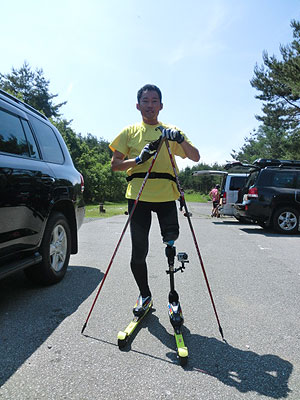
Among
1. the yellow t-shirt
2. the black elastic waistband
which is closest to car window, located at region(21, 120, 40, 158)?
the yellow t-shirt

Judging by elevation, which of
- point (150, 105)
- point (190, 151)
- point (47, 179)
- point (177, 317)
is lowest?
point (177, 317)

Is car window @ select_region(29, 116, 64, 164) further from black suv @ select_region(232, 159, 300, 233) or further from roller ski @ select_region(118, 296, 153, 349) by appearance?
black suv @ select_region(232, 159, 300, 233)

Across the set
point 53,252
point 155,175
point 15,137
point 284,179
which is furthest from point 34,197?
point 284,179

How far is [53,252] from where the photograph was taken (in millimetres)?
4094

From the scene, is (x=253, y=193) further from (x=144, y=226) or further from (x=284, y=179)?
(x=144, y=226)

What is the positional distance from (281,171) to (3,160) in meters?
9.19

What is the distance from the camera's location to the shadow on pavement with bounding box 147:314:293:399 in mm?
2137

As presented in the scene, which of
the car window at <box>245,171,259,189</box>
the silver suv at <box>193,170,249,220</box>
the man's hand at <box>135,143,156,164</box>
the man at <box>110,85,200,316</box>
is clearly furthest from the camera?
the silver suv at <box>193,170,249,220</box>

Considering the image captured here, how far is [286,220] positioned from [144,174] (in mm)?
8389

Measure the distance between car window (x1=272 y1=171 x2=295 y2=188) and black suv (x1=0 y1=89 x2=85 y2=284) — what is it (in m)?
7.42

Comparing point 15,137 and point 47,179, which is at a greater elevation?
point 15,137

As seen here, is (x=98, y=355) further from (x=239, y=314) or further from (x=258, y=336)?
(x=239, y=314)

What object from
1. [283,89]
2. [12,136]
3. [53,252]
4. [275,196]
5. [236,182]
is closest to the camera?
[12,136]

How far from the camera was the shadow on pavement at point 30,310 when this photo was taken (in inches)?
98.4
